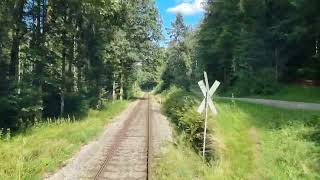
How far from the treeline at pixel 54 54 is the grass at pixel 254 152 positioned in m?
10.3

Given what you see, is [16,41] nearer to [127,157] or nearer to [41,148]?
[41,148]

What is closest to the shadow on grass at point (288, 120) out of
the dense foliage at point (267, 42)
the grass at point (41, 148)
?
the grass at point (41, 148)

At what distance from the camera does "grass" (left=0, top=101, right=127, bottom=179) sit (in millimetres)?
15406

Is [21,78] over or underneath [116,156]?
over

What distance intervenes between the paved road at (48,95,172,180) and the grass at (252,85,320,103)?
1657 cm

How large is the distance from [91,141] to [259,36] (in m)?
41.1

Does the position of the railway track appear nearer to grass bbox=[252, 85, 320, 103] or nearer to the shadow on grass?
the shadow on grass

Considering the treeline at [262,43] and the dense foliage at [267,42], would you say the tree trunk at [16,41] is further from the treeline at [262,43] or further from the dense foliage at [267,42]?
the treeline at [262,43]

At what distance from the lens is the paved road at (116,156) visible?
A: 1582 cm

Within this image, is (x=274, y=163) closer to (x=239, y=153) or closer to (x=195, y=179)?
(x=239, y=153)

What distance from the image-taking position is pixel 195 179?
48.3ft

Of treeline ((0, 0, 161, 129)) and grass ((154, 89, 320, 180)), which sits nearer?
grass ((154, 89, 320, 180))

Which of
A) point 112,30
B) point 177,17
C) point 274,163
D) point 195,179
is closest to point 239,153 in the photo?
point 274,163

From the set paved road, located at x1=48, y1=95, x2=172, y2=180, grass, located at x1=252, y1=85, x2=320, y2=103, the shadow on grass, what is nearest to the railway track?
paved road, located at x1=48, y1=95, x2=172, y2=180
